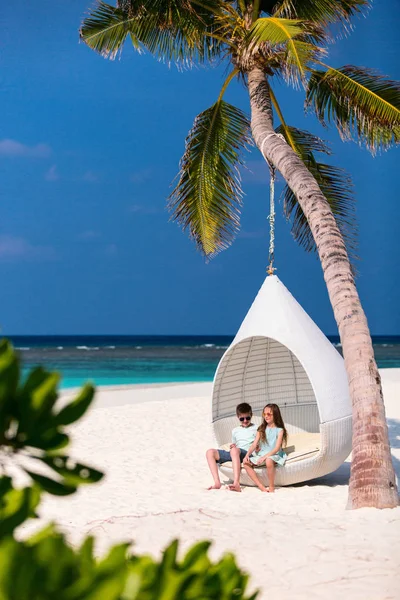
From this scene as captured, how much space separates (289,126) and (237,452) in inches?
169

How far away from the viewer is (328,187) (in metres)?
8.87

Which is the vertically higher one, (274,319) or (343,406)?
(274,319)

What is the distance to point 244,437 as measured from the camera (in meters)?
6.78

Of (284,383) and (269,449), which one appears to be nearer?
(269,449)

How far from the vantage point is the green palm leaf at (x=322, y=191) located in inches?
341

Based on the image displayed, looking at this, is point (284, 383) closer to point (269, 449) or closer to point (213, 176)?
point (269, 449)

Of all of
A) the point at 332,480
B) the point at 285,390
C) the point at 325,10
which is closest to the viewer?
the point at 332,480

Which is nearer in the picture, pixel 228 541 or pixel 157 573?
pixel 157 573

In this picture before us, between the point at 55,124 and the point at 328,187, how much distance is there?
189ft

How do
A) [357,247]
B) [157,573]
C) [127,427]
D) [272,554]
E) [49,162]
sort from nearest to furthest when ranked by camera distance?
[157,573], [272,554], [357,247], [127,427], [49,162]

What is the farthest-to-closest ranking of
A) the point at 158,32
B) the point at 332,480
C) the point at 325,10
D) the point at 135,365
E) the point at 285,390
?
the point at 135,365
the point at 285,390
the point at 158,32
the point at 325,10
the point at 332,480

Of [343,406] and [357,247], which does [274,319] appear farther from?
[357,247]

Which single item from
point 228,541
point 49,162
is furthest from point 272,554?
point 49,162

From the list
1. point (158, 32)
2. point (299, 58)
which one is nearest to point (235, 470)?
point (299, 58)
